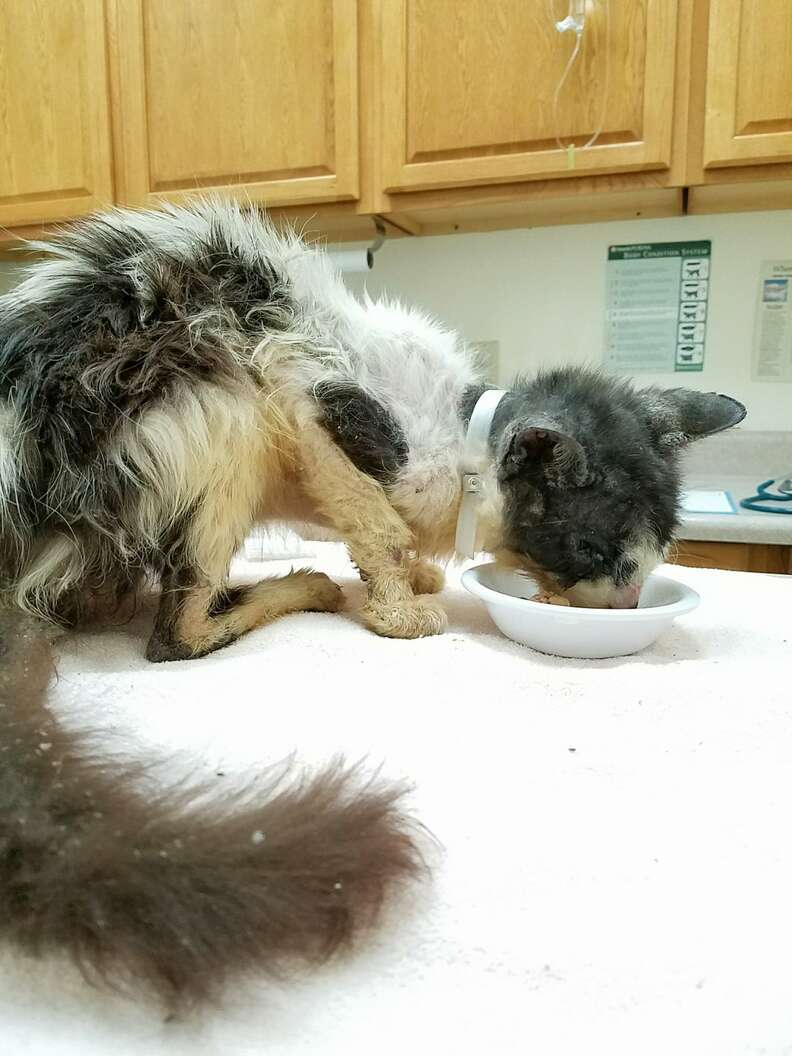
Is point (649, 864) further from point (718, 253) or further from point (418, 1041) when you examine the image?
point (718, 253)

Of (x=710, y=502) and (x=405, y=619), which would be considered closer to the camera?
(x=405, y=619)

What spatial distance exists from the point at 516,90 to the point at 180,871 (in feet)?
6.34

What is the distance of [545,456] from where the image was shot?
3.53 ft

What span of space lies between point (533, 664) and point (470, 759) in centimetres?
30

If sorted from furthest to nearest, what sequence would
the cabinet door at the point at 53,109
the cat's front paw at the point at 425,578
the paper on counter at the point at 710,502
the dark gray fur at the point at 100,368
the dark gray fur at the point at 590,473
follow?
the cabinet door at the point at 53,109
the paper on counter at the point at 710,502
the cat's front paw at the point at 425,578
the dark gray fur at the point at 590,473
the dark gray fur at the point at 100,368

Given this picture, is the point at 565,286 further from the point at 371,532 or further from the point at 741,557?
the point at 371,532

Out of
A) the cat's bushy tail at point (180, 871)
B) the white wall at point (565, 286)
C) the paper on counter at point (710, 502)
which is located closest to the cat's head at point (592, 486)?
the cat's bushy tail at point (180, 871)

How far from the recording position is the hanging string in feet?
5.80

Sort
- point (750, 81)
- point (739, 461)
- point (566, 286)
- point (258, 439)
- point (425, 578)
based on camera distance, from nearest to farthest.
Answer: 1. point (258, 439)
2. point (425, 578)
3. point (750, 81)
4. point (739, 461)
5. point (566, 286)

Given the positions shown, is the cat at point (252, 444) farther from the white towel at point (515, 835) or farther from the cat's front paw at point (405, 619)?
the white towel at point (515, 835)

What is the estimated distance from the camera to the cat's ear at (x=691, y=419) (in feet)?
3.80

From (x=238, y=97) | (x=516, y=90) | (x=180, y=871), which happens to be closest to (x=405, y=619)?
(x=180, y=871)

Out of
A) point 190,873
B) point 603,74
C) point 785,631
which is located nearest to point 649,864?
point 190,873

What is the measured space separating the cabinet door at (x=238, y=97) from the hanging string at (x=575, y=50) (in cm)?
50
